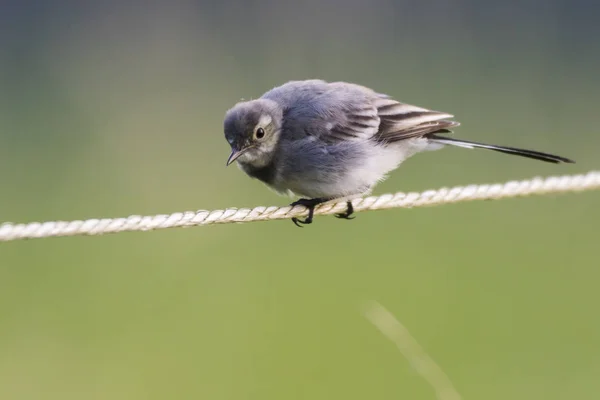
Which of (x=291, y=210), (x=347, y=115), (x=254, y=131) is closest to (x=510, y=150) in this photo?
(x=347, y=115)

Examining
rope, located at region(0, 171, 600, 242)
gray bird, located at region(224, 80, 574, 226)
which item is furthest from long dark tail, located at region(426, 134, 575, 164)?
rope, located at region(0, 171, 600, 242)

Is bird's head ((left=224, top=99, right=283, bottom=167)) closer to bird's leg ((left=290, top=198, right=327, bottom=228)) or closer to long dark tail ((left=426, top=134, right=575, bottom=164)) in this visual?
bird's leg ((left=290, top=198, right=327, bottom=228))

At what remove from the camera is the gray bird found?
4016 mm

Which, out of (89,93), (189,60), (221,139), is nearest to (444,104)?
(221,139)

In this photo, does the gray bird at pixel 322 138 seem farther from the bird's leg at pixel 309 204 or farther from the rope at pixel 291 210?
the rope at pixel 291 210

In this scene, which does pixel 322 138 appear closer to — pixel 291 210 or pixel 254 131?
pixel 254 131

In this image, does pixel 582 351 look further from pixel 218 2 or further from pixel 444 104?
pixel 218 2

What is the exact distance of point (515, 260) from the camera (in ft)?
23.4

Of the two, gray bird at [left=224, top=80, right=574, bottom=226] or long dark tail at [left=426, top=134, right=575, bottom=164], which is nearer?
long dark tail at [left=426, top=134, right=575, bottom=164]

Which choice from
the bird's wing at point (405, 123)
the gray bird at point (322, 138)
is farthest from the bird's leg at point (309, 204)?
the bird's wing at point (405, 123)

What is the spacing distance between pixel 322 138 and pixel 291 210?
0.51 m

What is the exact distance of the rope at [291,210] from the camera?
2656mm

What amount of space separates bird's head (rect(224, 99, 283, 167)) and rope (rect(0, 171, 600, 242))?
38 cm

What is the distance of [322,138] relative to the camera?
407cm
